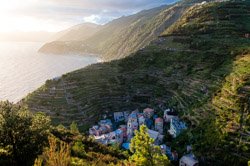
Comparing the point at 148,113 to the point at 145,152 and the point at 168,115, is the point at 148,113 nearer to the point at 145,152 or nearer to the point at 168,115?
the point at 168,115

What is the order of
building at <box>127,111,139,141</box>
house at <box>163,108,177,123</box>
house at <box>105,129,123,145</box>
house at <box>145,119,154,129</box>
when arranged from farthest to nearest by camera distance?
house at <box>145,119,154,129</box> < building at <box>127,111,139,141</box> < house at <box>163,108,177,123</box> < house at <box>105,129,123,145</box>

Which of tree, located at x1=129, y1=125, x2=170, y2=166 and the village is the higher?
tree, located at x1=129, y1=125, x2=170, y2=166

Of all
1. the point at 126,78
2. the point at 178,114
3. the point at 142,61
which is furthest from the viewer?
the point at 142,61

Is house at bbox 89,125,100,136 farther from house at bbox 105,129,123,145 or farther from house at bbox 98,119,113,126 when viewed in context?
house at bbox 105,129,123,145

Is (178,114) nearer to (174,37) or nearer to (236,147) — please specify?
(236,147)

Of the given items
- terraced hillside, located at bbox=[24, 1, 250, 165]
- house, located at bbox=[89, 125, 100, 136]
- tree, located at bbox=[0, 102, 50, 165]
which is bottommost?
house, located at bbox=[89, 125, 100, 136]

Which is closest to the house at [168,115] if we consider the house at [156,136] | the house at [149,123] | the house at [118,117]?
the house at [149,123]

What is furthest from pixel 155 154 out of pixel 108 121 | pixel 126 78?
pixel 126 78

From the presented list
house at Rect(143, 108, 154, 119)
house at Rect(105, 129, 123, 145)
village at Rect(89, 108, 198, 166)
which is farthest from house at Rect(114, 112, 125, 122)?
house at Rect(105, 129, 123, 145)
